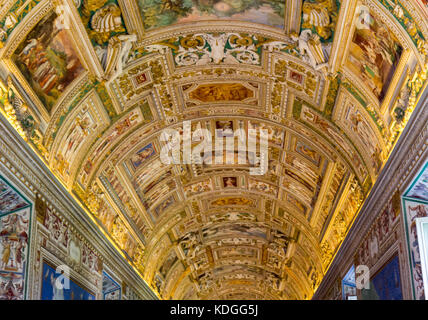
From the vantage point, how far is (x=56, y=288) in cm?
1477

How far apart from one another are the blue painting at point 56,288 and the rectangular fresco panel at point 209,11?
7.30 meters

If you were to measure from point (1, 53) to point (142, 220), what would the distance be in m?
13.3

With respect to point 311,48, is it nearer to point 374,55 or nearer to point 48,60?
point 374,55

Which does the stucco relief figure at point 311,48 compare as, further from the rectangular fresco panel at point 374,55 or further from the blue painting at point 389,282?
the blue painting at point 389,282

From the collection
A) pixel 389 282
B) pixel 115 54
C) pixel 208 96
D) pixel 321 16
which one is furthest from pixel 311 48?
pixel 389 282

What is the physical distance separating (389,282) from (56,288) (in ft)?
29.7

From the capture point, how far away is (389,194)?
47.4 feet

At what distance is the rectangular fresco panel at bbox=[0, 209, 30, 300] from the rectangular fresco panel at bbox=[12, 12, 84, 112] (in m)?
3.27

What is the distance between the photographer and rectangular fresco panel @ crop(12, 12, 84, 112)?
42.0 ft

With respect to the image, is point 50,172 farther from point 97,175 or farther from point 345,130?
point 345,130

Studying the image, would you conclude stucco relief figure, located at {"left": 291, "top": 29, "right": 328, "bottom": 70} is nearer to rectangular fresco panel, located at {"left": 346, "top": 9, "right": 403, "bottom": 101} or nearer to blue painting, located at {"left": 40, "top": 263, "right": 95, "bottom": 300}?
rectangular fresco panel, located at {"left": 346, "top": 9, "right": 403, "bottom": 101}

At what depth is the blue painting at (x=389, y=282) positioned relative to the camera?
45.6 feet
